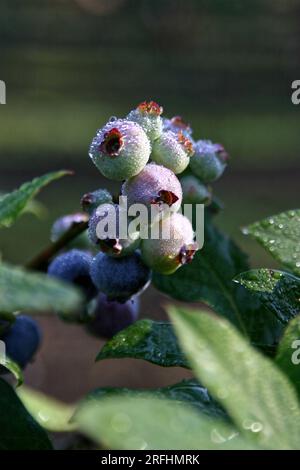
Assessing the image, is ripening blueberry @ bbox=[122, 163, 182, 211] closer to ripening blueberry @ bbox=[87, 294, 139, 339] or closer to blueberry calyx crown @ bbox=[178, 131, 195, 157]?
blueberry calyx crown @ bbox=[178, 131, 195, 157]

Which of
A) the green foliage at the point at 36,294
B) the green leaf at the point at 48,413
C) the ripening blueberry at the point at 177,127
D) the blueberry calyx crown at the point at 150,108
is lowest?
the green leaf at the point at 48,413

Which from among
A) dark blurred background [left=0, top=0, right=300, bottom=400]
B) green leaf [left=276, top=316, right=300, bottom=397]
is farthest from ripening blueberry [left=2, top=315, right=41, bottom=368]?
dark blurred background [left=0, top=0, right=300, bottom=400]

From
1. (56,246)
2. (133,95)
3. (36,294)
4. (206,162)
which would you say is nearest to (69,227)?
(56,246)

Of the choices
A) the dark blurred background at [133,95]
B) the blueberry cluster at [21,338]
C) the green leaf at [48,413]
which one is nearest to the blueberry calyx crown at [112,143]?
the blueberry cluster at [21,338]

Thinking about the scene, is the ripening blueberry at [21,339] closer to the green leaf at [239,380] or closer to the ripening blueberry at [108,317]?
the ripening blueberry at [108,317]

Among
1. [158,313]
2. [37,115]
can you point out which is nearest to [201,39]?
[37,115]

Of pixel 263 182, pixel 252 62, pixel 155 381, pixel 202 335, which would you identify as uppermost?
pixel 252 62

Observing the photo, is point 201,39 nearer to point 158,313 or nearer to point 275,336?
point 158,313
